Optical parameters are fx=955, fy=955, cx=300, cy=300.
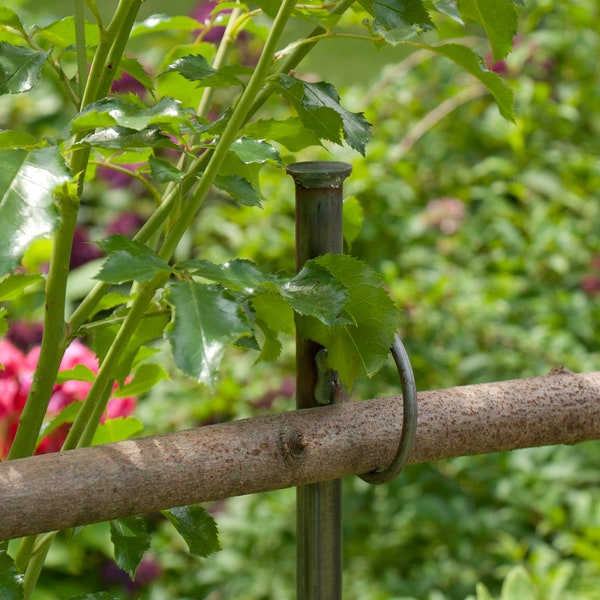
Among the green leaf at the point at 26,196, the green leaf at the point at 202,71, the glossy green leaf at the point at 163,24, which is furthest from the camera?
the glossy green leaf at the point at 163,24

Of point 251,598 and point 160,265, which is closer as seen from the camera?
point 160,265

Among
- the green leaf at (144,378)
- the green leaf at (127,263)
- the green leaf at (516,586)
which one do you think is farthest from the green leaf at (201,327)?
the green leaf at (516,586)

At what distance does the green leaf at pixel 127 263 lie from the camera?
0.39 metres

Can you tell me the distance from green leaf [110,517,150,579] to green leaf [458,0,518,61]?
321 millimetres

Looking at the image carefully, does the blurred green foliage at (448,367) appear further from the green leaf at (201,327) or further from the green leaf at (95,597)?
the green leaf at (201,327)

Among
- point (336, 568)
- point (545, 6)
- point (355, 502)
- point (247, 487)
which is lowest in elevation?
point (355, 502)

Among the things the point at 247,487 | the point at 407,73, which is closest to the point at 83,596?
the point at 247,487

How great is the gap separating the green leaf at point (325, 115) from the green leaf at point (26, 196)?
0.12m

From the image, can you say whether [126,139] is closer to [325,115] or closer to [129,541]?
[325,115]

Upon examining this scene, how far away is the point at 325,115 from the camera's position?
459 mm

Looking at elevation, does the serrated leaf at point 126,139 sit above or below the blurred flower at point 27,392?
above

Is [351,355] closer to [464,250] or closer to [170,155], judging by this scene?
[464,250]

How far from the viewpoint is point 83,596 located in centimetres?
50

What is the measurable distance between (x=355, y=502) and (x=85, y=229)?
1.16 meters
